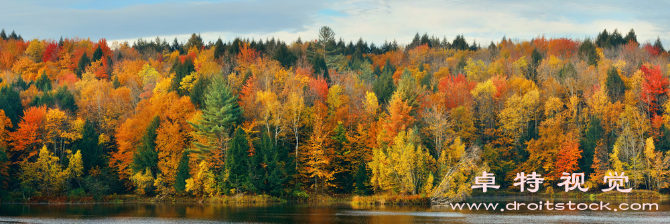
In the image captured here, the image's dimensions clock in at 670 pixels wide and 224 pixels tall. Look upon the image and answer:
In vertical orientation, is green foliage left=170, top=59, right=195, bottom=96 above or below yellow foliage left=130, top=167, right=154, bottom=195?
above

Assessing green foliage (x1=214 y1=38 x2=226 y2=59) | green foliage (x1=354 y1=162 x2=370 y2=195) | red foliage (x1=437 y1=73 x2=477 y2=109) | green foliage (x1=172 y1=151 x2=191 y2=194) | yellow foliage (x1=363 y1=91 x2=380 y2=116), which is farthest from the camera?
green foliage (x1=214 y1=38 x2=226 y2=59)

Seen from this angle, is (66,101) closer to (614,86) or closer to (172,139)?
(172,139)

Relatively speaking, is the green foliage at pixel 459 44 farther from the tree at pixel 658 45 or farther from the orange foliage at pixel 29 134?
the orange foliage at pixel 29 134

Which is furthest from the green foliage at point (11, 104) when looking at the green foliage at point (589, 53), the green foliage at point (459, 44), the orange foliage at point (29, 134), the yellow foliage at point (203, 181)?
the green foliage at point (459, 44)

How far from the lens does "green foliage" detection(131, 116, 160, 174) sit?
7331 centimetres

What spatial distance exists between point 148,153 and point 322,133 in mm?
21270

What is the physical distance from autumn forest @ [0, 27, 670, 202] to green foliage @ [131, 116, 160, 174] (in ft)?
0.50

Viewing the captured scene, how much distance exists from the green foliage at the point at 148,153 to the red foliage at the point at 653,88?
223 feet

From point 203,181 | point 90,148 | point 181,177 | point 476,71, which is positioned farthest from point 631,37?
point 90,148

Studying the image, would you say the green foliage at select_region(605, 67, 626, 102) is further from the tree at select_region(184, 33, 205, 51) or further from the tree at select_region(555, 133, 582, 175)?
the tree at select_region(184, 33, 205, 51)

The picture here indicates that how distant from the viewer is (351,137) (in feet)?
252

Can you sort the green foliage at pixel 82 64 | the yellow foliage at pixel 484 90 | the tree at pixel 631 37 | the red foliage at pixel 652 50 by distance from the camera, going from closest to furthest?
the yellow foliage at pixel 484 90
the red foliage at pixel 652 50
the green foliage at pixel 82 64
the tree at pixel 631 37

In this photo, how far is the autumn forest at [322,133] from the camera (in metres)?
69.9

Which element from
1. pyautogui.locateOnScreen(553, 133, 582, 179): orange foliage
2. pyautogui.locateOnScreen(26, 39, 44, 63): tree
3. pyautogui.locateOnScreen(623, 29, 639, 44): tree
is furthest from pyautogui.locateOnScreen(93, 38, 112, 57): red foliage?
pyautogui.locateOnScreen(623, 29, 639, 44): tree
